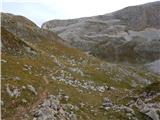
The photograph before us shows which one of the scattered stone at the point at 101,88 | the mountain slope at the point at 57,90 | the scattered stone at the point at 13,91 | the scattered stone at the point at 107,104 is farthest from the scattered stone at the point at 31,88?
the scattered stone at the point at 101,88

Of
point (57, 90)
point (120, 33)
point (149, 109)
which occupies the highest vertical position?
point (57, 90)

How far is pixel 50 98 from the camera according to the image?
3778cm

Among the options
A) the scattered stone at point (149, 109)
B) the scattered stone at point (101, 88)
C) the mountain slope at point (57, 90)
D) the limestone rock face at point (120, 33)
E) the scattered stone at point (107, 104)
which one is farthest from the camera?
the limestone rock face at point (120, 33)

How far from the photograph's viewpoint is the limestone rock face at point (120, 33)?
120812 millimetres

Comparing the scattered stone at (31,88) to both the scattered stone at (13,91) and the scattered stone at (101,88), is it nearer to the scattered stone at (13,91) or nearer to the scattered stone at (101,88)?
the scattered stone at (13,91)

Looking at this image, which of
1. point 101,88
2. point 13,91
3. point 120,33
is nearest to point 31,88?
point 13,91

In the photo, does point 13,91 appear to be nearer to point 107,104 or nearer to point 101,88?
point 107,104

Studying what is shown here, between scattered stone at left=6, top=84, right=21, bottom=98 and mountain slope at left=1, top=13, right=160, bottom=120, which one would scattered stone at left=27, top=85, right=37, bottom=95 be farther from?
scattered stone at left=6, top=84, right=21, bottom=98

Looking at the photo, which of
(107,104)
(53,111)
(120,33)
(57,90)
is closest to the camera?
(53,111)

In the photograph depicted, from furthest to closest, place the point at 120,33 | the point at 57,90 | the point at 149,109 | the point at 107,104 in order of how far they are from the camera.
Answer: the point at 120,33
the point at 107,104
the point at 57,90
the point at 149,109

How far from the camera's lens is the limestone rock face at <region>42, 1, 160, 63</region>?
121 meters

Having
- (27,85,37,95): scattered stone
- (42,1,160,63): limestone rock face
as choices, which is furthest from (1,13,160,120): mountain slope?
(42,1,160,63): limestone rock face

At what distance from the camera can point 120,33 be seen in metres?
132

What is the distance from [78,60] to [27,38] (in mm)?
12327
